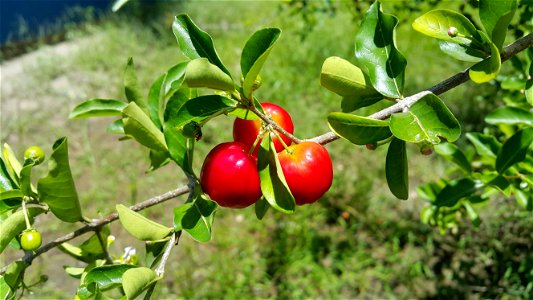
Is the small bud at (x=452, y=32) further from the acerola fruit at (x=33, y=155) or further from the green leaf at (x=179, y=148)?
the acerola fruit at (x=33, y=155)

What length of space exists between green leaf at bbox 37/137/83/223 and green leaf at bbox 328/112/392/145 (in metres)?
0.43

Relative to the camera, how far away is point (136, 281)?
78cm

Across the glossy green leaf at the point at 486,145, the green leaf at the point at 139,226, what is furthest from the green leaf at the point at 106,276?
the glossy green leaf at the point at 486,145

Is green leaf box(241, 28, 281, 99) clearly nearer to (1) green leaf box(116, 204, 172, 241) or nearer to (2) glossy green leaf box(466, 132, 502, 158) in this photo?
(1) green leaf box(116, 204, 172, 241)

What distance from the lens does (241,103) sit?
0.83 meters

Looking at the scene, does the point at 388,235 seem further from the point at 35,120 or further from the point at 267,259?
the point at 35,120

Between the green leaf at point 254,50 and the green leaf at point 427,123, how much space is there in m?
0.22

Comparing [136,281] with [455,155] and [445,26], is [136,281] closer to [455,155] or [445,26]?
[445,26]

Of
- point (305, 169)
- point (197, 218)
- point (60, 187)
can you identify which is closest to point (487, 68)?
point (305, 169)

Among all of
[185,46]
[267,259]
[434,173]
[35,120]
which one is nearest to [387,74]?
[185,46]

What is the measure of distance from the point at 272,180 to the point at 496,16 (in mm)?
460

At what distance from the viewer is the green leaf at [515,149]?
118cm

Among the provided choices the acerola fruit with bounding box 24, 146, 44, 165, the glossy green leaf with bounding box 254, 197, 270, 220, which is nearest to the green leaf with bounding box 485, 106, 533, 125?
the glossy green leaf with bounding box 254, 197, 270, 220

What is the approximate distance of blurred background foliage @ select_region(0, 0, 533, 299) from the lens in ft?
8.32
